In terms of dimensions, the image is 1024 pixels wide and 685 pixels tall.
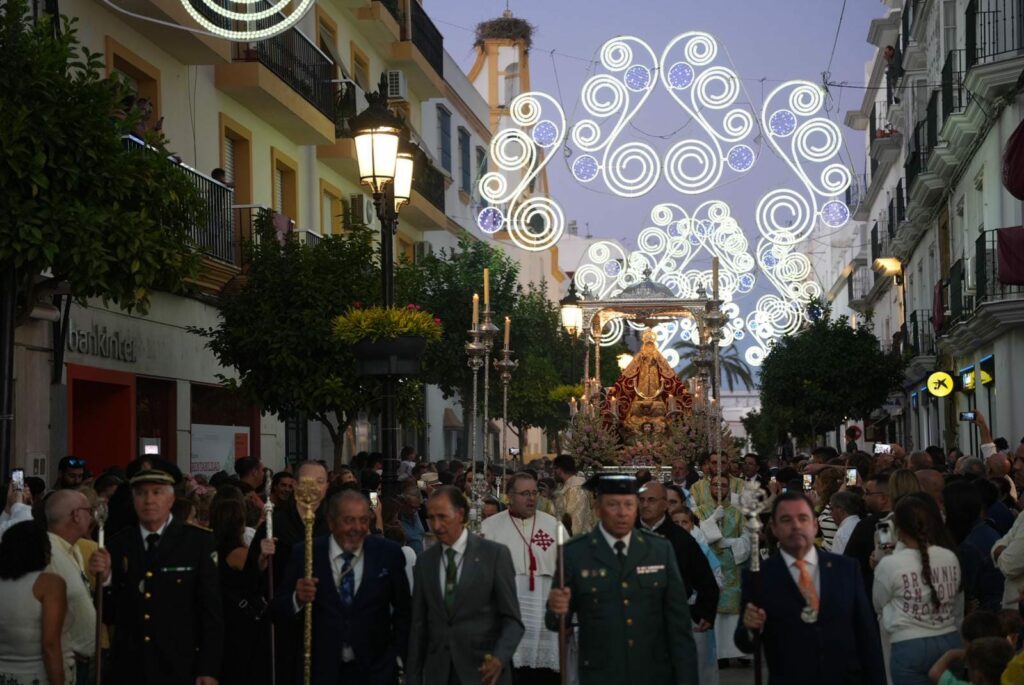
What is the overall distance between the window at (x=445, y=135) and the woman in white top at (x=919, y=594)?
33193 mm

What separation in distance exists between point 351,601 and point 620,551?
1.33m

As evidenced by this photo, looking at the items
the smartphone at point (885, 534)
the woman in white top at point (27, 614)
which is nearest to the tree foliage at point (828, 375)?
the smartphone at point (885, 534)

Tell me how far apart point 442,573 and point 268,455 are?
747 inches

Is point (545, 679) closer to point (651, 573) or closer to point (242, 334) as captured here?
point (651, 573)

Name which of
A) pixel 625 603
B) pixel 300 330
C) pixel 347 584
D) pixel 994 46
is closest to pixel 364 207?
pixel 994 46

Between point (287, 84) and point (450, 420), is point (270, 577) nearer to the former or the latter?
point (287, 84)

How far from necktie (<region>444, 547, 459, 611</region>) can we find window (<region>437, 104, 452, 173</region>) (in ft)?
110

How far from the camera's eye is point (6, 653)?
809 centimetres

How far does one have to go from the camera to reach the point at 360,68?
109 feet

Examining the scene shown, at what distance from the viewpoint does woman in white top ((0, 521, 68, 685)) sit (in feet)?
26.5

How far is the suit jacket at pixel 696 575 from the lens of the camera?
363 inches

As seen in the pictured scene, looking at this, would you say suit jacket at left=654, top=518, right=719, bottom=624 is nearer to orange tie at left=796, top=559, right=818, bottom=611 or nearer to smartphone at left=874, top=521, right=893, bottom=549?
smartphone at left=874, top=521, right=893, bottom=549

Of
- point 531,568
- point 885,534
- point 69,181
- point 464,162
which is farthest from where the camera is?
point 464,162

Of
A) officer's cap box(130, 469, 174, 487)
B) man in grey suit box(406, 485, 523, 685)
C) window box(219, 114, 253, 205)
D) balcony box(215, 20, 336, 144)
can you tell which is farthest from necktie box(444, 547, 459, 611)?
window box(219, 114, 253, 205)
